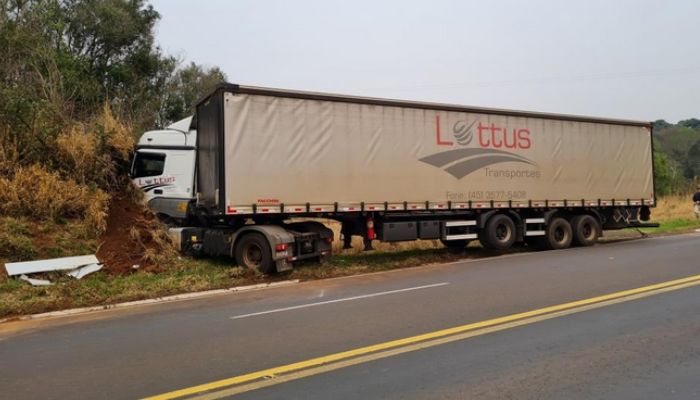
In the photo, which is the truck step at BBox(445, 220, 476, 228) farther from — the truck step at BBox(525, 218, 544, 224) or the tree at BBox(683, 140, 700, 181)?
the tree at BBox(683, 140, 700, 181)

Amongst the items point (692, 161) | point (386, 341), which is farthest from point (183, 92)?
point (692, 161)

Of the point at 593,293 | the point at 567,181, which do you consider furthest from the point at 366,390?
the point at 567,181

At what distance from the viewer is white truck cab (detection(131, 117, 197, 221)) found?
562 inches

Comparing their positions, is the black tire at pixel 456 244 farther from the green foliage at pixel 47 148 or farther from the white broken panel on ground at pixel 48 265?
the white broken panel on ground at pixel 48 265

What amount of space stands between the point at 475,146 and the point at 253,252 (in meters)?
6.39

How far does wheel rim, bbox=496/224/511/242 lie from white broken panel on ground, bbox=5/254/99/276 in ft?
32.2

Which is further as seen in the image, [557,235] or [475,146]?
[557,235]

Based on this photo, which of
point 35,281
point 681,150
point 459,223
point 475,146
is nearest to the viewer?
point 35,281

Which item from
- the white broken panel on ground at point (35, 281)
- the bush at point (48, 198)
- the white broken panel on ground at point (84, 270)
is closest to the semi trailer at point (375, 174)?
the bush at point (48, 198)

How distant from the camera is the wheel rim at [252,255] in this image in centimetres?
1189

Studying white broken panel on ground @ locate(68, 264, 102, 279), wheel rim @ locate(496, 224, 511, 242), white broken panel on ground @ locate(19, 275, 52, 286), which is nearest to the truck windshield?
white broken panel on ground @ locate(68, 264, 102, 279)

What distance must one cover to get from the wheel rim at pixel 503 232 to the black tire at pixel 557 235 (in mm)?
1356

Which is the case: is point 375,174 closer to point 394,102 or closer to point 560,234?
point 394,102

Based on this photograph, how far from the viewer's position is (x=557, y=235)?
16.0 metres
